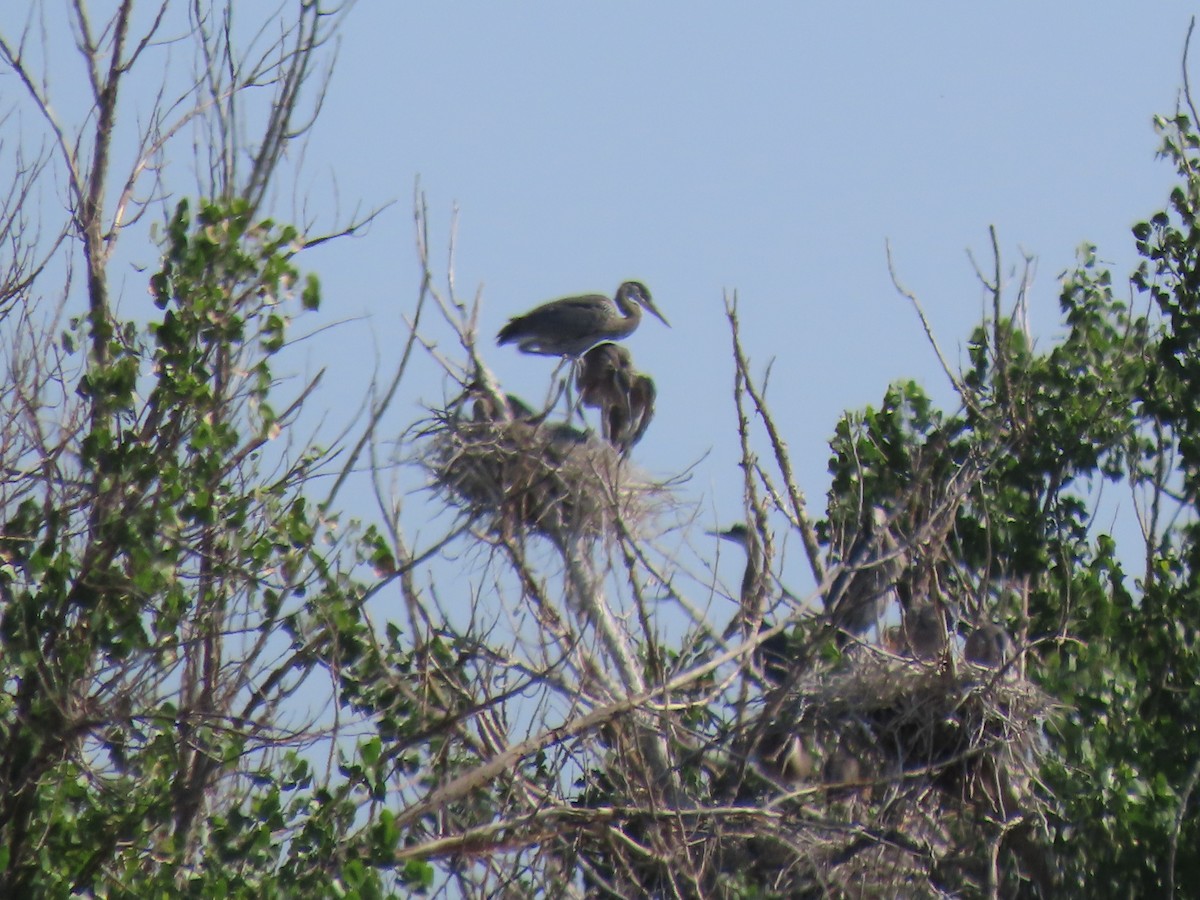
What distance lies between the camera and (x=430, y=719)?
7.99 m

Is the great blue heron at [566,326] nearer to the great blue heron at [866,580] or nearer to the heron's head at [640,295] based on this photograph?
the heron's head at [640,295]

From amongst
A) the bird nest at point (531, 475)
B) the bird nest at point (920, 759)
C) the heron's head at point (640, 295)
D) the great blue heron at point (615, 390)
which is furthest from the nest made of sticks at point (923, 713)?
the heron's head at point (640, 295)

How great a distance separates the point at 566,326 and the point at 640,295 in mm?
2043

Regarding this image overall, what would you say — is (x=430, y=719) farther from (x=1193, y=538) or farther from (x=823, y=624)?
(x=1193, y=538)

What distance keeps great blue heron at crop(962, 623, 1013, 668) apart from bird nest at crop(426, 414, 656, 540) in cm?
192

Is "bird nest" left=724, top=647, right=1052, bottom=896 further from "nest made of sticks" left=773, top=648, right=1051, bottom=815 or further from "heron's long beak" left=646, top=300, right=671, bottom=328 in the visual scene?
"heron's long beak" left=646, top=300, right=671, bottom=328

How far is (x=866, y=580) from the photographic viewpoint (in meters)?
9.39

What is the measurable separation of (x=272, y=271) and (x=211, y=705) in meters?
1.67

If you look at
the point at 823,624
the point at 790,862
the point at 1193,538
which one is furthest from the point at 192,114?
the point at 1193,538

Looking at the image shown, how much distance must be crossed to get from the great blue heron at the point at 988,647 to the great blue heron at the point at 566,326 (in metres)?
4.49

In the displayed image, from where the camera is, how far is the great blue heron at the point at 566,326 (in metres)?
13.6

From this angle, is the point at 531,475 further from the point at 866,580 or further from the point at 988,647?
the point at 988,647

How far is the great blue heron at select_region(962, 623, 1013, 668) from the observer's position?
902 cm

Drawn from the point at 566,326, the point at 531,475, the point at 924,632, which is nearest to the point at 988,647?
the point at 924,632
